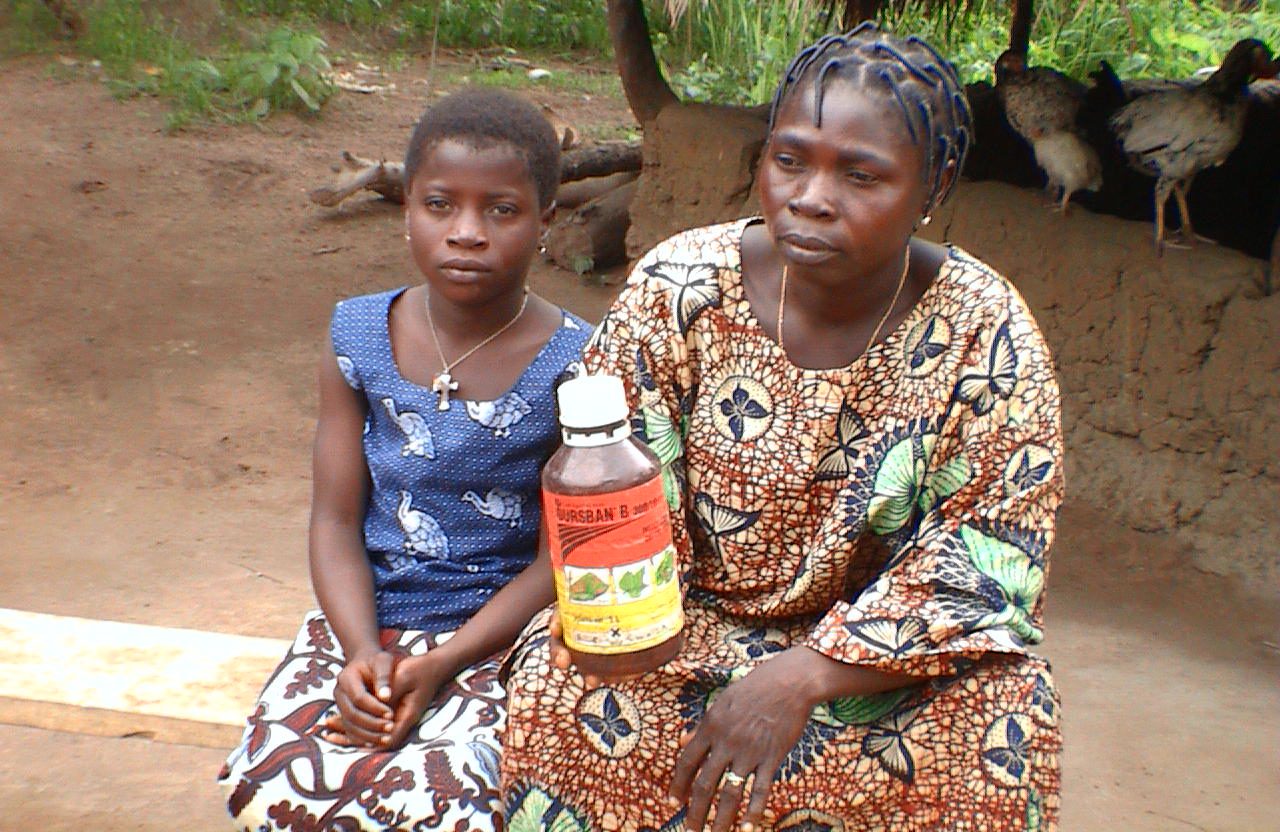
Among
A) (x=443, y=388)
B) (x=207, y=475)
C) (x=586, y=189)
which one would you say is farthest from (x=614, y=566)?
(x=586, y=189)

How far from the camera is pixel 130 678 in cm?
229

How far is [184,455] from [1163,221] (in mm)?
3381

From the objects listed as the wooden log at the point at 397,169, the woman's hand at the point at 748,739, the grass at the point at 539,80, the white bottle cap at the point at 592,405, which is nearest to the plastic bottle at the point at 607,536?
the white bottle cap at the point at 592,405

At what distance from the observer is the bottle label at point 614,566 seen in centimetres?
156

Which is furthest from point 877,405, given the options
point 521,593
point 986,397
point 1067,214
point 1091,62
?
point 1091,62

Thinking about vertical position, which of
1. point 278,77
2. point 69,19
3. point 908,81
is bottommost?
point 69,19

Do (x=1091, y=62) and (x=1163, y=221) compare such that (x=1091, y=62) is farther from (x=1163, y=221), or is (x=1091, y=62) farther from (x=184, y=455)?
(x=184, y=455)

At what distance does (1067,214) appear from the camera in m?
4.45

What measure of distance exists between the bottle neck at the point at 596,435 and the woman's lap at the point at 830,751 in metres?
Answer: 0.39

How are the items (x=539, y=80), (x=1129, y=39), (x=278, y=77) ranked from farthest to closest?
1. (x=539, y=80)
2. (x=1129, y=39)
3. (x=278, y=77)

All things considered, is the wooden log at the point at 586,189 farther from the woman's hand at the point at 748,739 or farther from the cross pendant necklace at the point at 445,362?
the woman's hand at the point at 748,739

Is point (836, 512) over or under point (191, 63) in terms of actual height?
over

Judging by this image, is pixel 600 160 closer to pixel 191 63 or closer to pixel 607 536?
pixel 191 63

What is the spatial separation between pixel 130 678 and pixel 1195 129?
3.65 meters
